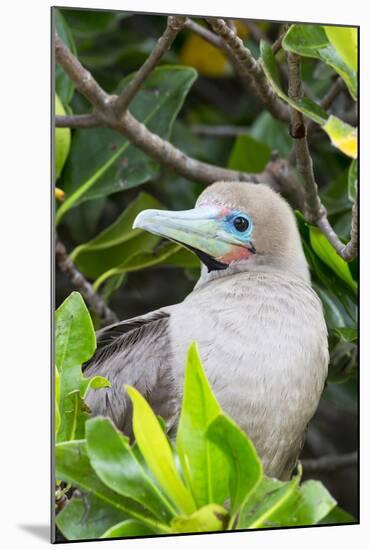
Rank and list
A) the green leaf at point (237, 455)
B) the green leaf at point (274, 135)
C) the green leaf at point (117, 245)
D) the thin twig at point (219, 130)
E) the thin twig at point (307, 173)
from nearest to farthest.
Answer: the green leaf at point (237, 455) → the thin twig at point (307, 173) → the green leaf at point (117, 245) → the green leaf at point (274, 135) → the thin twig at point (219, 130)

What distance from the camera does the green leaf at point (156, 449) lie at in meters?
1.97

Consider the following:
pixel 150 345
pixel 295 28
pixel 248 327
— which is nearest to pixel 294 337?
pixel 248 327

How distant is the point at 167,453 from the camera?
1983 millimetres

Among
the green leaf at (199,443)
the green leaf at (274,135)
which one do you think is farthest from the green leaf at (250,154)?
the green leaf at (199,443)

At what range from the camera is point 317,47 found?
2.27 metres

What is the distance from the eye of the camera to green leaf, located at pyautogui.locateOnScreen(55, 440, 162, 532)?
2.04 metres

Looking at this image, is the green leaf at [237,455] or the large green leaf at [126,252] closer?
the green leaf at [237,455]

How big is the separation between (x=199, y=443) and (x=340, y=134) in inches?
24.8

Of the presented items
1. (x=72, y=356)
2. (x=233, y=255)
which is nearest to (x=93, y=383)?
(x=72, y=356)

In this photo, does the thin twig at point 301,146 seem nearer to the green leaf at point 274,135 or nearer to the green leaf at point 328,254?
the green leaf at point 328,254

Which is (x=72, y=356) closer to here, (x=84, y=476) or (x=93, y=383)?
(x=93, y=383)

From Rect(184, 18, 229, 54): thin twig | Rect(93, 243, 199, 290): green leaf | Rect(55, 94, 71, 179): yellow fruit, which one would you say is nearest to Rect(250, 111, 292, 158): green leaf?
Rect(184, 18, 229, 54): thin twig

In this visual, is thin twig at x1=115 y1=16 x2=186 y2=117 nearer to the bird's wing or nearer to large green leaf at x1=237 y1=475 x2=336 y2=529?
the bird's wing

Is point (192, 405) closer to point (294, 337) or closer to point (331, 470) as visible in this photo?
point (294, 337)
